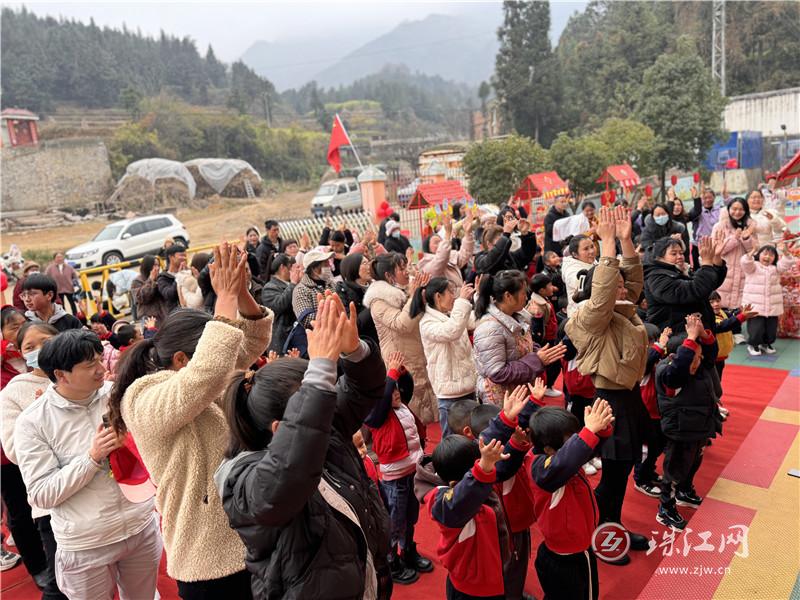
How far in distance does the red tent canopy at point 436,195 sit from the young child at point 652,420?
29.9 ft

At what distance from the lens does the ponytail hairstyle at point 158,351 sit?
1.84 m

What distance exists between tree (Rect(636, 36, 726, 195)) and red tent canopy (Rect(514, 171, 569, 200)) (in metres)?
11.4

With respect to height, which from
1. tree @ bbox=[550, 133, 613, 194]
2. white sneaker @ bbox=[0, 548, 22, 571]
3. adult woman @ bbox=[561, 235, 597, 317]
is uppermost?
tree @ bbox=[550, 133, 613, 194]

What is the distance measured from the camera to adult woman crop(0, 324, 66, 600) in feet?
8.06

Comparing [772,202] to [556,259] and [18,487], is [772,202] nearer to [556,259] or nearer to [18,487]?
[556,259]

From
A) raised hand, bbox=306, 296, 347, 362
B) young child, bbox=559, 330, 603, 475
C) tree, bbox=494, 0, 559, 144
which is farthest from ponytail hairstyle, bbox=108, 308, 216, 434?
tree, bbox=494, 0, 559, 144

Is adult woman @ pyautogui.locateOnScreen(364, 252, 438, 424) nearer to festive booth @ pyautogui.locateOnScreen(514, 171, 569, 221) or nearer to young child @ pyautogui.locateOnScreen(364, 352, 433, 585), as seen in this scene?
young child @ pyautogui.locateOnScreen(364, 352, 433, 585)

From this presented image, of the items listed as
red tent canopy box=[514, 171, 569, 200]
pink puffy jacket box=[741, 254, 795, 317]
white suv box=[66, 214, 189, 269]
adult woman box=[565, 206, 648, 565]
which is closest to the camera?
adult woman box=[565, 206, 648, 565]

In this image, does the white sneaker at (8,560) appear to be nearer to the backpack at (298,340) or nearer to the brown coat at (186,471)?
the backpack at (298,340)

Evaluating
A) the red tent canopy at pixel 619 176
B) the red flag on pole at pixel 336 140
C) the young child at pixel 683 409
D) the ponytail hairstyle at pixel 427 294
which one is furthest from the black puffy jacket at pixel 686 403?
the red tent canopy at pixel 619 176

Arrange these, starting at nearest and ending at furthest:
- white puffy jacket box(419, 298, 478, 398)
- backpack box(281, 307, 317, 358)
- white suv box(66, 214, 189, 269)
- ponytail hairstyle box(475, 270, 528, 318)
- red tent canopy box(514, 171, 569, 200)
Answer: ponytail hairstyle box(475, 270, 528, 318) < white puffy jacket box(419, 298, 478, 398) < backpack box(281, 307, 317, 358) < red tent canopy box(514, 171, 569, 200) < white suv box(66, 214, 189, 269)

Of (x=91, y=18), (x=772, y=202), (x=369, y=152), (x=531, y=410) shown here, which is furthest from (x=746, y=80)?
(x=91, y=18)

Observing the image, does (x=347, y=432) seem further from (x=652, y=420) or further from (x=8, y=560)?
(x=8, y=560)

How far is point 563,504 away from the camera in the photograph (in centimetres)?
233
